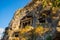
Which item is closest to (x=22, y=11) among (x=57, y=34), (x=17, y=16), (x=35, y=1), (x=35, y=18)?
(x=17, y=16)

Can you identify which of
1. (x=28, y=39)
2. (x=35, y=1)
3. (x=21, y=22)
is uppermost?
(x=35, y=1)

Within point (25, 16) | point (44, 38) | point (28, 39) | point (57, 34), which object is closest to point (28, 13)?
point (25, 16)

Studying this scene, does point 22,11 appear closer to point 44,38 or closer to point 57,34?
point 44,38

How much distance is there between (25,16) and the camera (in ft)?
146

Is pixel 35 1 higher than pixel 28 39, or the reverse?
pixel 35 1

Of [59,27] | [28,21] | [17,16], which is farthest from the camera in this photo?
[17,16]

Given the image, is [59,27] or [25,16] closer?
[59,27]

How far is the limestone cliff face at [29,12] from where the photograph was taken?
1475 inches

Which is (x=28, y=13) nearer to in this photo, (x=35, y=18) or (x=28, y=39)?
(x=35, y=18)

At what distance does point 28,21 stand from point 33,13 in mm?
2541

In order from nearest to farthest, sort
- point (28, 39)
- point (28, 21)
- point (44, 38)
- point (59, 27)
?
1. point (59, 27)
2. point (44, 38)
3. point (28, 39)
4. point (28, 21)

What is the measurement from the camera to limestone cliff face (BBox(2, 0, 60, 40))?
1475 inches

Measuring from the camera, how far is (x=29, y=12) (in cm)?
4406

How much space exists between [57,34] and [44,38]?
21.3 feet
